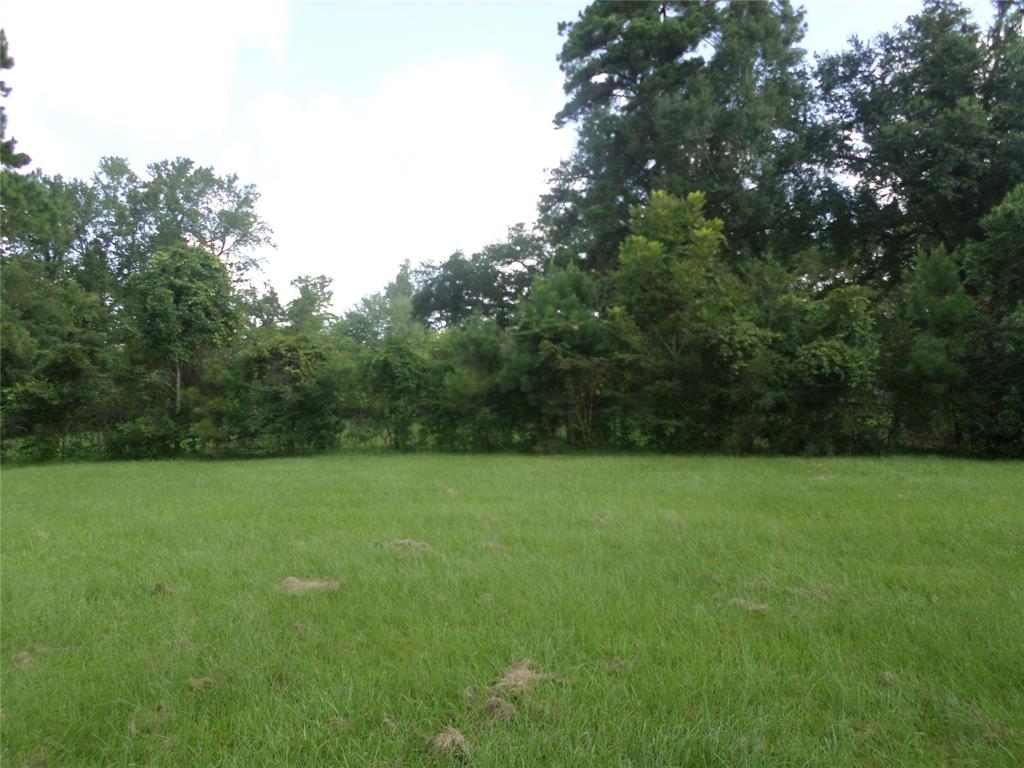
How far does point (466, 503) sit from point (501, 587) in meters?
3.19

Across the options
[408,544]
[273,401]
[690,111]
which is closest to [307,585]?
[408,544]

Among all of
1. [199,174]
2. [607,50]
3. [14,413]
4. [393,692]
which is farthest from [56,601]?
[199,174]

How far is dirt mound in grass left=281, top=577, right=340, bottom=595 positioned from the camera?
3873 mm

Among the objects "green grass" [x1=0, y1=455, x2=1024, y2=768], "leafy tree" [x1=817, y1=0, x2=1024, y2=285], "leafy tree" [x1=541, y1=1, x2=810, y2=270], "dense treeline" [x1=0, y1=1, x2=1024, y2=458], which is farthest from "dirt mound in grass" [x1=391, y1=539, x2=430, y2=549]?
"leafy tree" [x1=817, y1=0, x2=1024, y2=285]

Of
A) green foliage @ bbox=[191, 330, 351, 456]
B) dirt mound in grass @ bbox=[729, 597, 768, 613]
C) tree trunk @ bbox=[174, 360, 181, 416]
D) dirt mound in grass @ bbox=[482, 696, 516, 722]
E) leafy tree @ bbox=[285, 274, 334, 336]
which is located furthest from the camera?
leafy tree @ bbox=[285, 274, 334, 336]

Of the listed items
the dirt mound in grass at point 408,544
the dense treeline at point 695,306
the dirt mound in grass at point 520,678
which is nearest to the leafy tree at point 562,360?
the dense treeline at point 695,306

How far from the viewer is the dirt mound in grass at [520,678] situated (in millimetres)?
2561

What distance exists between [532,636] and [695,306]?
1053 centimetres

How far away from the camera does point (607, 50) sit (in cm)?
1745

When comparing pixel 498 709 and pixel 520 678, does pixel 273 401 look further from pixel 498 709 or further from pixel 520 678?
pixel 498 709

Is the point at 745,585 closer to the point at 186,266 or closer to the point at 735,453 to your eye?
the point at 735,453

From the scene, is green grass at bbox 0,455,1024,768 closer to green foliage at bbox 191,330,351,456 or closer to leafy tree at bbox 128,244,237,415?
green foliage at bbox 191,330,351,456

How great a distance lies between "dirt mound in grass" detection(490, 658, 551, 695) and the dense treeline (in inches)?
396

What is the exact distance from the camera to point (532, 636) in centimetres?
312
